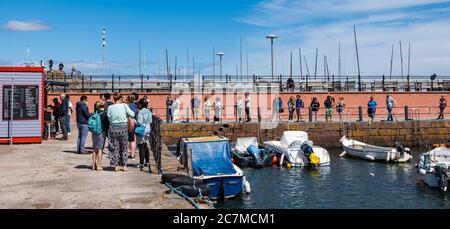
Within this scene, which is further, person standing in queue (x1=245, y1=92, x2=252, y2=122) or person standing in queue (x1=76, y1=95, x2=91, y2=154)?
person standing in queue (x1=245, y1=92, x2=252, y2=122)

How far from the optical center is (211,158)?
1464 cm

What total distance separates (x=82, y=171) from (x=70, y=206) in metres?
3.47

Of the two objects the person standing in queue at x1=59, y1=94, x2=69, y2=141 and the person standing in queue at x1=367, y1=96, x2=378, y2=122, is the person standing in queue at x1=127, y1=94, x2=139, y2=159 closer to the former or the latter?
the person standing in queue at x1=59, y1=94, x2=69, y2=141

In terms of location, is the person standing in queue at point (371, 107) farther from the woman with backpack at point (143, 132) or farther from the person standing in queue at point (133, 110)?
the woman with backpack at point (143, 132)

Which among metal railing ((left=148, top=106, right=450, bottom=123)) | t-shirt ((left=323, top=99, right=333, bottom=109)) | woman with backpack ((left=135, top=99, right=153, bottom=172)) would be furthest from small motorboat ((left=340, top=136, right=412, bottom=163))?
woman with backpack ((left=135, top=99, right=153, bottom=172))

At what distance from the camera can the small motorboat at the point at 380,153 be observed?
73.4 feet

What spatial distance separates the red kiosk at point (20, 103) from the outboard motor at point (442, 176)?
1354 cm

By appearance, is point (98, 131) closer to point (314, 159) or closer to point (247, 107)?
point (314, 159)

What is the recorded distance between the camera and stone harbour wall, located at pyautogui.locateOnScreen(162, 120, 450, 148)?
27.8 m

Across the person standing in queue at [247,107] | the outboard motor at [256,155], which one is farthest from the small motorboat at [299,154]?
the person standing in queue at [247,107]

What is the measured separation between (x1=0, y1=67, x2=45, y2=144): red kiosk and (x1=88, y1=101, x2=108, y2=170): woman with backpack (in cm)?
543

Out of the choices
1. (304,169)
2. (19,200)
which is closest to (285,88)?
(304,169)
